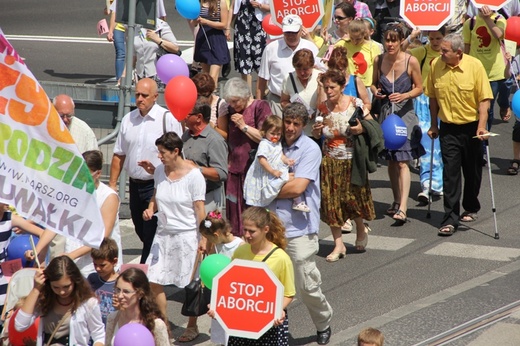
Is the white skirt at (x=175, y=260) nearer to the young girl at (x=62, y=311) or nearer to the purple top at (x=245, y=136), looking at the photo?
the purple top at (x=245, y=136)

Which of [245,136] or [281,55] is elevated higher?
[281,55]

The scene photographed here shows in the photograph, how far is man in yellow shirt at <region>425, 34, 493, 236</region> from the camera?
1078 centimetres

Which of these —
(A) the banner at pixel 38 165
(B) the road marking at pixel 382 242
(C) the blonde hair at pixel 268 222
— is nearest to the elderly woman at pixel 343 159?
(B) the road marking at pixel 382 242

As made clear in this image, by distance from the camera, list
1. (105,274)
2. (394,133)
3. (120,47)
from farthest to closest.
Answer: (120,47) < (394,133) < (105,274)

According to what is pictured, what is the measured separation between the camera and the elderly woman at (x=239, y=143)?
9.80 m

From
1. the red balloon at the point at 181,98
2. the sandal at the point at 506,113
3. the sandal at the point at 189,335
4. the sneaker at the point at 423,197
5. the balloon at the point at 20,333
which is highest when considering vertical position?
the red balloon at the point at 181,98

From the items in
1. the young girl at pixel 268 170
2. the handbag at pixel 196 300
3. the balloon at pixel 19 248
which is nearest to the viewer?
the balloon at pixel 19 248

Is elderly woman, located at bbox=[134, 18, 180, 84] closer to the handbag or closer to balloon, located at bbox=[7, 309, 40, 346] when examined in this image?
the handbag

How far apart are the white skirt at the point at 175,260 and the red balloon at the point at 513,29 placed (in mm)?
5477

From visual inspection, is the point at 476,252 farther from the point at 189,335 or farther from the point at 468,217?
the point at 189,335

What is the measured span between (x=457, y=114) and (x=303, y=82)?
1.59m

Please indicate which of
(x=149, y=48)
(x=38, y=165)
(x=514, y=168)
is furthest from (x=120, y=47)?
(x=38, y=165)

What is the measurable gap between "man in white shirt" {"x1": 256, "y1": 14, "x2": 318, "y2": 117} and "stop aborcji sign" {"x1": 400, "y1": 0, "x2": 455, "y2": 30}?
117 cm

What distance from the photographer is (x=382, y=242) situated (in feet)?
35.8
